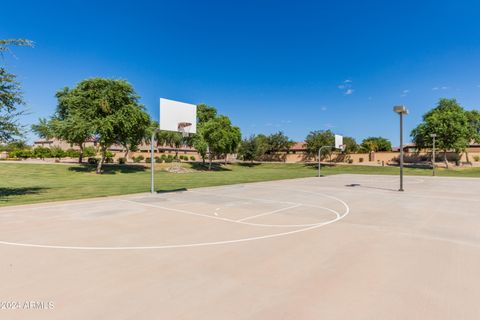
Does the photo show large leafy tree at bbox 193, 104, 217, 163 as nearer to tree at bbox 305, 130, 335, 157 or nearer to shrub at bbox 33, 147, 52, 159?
tree at bbox 305, 130, 335, 157

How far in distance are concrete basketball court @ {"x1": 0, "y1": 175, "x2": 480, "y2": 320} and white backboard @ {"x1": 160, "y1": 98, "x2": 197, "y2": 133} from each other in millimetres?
7989

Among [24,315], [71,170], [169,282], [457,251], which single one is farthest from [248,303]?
[71,170]

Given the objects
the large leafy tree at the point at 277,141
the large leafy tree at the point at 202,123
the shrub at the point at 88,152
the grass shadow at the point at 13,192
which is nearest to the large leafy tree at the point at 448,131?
the large leafy tree at the point at 277,141

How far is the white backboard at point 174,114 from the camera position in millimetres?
16641

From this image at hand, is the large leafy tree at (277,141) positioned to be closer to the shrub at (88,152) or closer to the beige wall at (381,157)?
the beige wall at (381,157)

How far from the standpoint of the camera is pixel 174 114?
17328 mm

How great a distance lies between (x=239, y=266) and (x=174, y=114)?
1380cm

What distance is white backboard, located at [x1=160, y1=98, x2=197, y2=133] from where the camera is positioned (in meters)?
16.6

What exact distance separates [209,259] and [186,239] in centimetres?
161

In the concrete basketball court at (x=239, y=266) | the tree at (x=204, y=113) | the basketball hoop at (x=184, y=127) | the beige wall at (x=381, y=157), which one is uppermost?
the tree at (x=204, y=113)

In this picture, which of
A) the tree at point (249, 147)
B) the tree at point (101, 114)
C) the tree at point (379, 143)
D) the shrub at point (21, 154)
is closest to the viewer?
the tree at point (101, 114)

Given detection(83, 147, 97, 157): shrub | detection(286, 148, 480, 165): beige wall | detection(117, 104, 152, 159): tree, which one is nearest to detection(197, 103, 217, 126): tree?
detection(117, 104, 152, 159): tree

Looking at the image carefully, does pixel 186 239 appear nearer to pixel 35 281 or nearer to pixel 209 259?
pixel 209 259

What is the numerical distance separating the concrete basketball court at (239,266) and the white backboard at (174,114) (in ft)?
26.2
